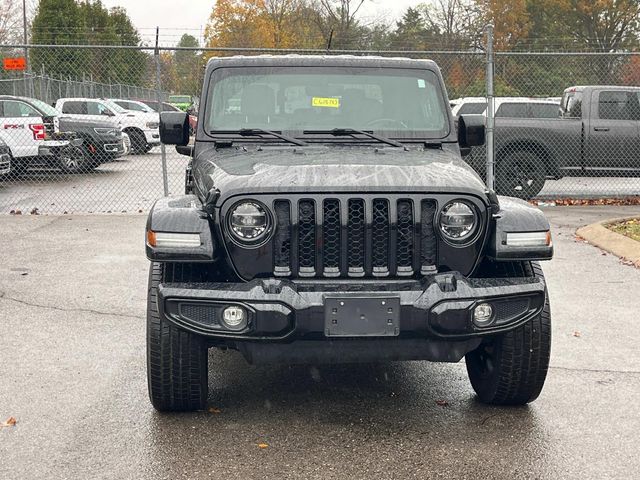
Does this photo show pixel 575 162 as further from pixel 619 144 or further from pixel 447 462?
pixel 447 462

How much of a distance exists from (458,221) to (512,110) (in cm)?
1123

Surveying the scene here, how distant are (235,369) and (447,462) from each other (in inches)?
71.2

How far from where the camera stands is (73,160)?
1930 centimetres

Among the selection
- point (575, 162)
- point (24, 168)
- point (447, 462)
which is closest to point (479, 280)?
point (447, 462)

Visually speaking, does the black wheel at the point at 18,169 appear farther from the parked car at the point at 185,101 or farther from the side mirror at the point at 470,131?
the side mirror at the point at 470,131

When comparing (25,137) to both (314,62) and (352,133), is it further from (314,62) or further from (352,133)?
(352,133)

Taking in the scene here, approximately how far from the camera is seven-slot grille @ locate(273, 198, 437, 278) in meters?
4.20

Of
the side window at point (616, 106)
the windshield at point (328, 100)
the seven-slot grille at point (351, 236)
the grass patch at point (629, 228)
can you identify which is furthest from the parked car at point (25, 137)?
the seven-slot grille at point (351, 236)

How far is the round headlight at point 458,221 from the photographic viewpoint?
427 cm

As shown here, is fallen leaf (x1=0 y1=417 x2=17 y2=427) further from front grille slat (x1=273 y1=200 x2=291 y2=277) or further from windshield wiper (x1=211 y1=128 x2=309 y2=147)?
windshield wiper (x1=211 y1=128 x2=309 y2=147)

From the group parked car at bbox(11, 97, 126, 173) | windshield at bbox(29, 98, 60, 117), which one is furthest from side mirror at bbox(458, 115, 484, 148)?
parked car at bbox(11, 97, 126, 173)

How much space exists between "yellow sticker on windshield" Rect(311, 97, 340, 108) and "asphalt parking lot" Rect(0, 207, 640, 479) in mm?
1580

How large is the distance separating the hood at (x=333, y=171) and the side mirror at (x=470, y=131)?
0.40 meters

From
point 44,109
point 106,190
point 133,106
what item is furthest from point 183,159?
point 106,190
